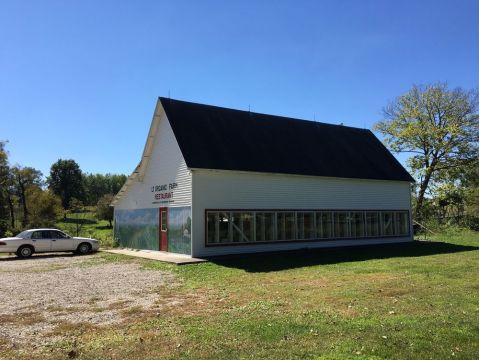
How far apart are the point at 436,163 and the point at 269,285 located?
35254mm

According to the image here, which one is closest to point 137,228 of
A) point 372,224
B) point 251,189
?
point 251,189

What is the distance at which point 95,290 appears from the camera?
40.9ft

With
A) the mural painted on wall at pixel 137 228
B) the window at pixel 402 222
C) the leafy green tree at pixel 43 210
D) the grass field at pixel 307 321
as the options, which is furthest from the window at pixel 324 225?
the leafy green tree at pixel 43 210

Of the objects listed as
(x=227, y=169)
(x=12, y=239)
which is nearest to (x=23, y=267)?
(x=12, y=239)

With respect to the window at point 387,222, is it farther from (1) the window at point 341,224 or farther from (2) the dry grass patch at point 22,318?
(2) the dry grass patch at point 22,318

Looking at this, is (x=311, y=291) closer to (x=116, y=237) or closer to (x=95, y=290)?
(x=95, y=290)

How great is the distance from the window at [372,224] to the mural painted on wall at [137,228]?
42.2 feet

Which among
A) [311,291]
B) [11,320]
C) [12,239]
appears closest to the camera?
[11,320]

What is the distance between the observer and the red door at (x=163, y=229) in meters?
23.1

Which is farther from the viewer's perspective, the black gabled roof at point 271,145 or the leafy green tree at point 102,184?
the leafy green tree at point 102,184

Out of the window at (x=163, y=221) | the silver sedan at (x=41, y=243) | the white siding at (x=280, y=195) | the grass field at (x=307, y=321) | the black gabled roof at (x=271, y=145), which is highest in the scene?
the black gabled roof at (x=271, y=145)

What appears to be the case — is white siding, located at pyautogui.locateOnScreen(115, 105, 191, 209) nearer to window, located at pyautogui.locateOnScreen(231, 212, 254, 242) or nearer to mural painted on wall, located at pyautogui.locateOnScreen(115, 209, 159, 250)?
mural painted on wall, located at pyautogui.locateOnScreen(115, 209, 159, 250)

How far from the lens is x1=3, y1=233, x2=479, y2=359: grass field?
254 inches

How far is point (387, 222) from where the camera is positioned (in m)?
28.8
